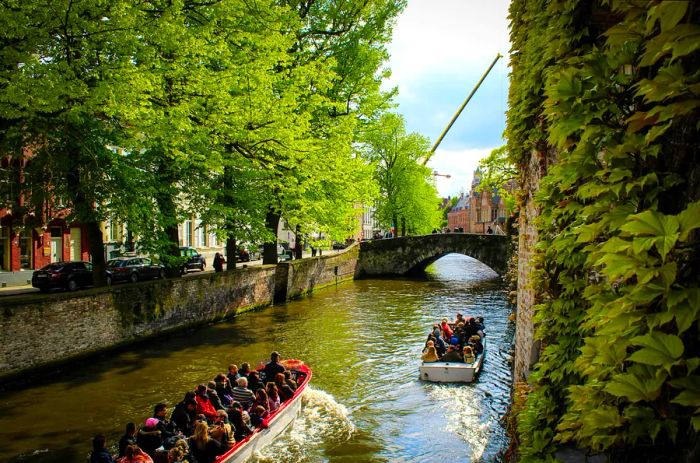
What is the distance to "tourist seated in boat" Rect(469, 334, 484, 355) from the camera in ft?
54.5

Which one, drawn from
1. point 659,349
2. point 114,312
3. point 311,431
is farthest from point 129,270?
point 659,349

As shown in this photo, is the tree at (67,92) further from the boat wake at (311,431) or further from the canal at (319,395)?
the boat wake at (311,431)

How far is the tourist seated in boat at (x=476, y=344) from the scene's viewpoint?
16605mm

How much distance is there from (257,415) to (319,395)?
3.07 metres

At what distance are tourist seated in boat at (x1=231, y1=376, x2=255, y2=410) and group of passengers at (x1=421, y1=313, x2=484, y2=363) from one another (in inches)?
230

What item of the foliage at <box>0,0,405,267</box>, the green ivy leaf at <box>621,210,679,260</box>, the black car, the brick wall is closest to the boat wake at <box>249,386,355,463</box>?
the brick wall

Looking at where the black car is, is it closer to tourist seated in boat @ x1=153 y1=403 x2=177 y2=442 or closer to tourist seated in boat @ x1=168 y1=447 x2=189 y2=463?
tourist seated in boat @ x1=153 y1=403 x2=177 y2=442

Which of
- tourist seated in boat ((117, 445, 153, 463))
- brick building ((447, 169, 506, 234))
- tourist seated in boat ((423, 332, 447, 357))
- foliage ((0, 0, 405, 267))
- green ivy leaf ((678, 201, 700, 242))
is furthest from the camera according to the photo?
brick building ((447, 169, 506, 234))

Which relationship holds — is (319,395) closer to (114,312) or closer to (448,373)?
(448,373)

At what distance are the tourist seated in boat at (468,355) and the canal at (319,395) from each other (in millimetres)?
657

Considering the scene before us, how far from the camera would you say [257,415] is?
10484 millimetres

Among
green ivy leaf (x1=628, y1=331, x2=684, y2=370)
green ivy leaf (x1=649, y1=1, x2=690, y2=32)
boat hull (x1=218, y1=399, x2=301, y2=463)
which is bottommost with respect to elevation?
boat hull (x1=218, y1=399, x2=301, y2=463)

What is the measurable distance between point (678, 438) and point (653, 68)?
2061 millimetres

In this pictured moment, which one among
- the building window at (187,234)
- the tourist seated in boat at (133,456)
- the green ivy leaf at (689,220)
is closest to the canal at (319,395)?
the tourist seated in boat at (133,456)
